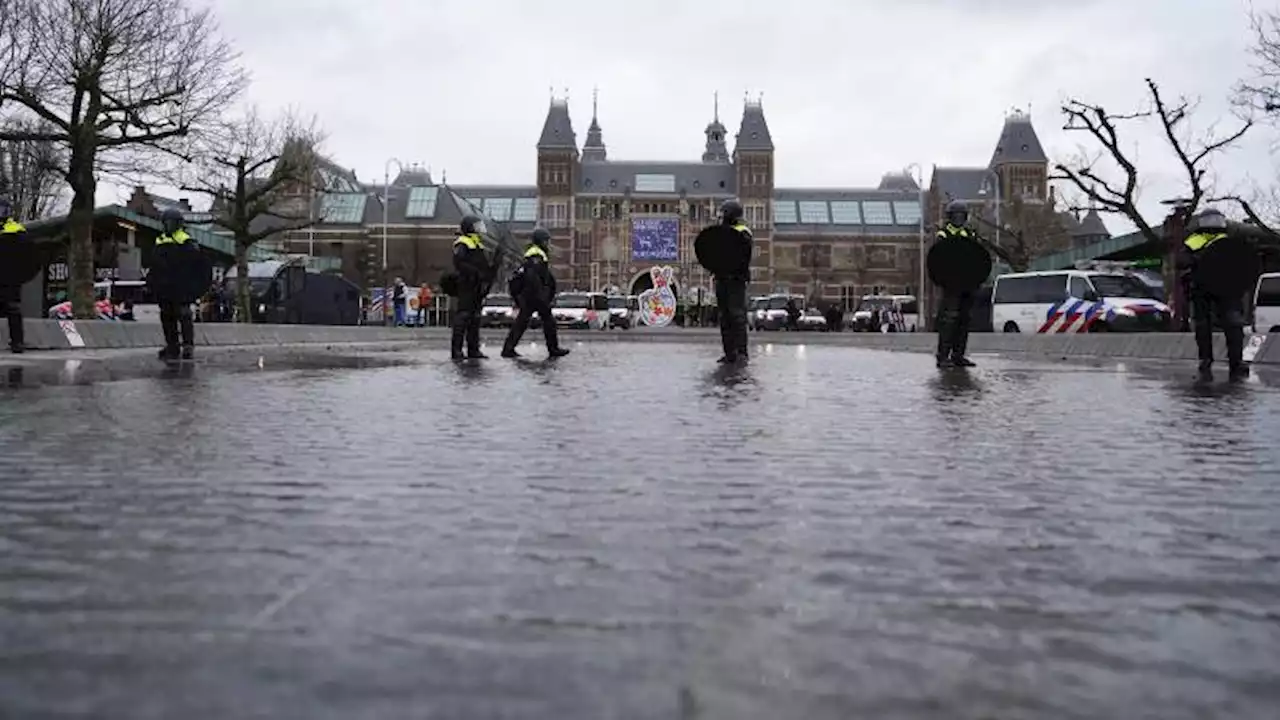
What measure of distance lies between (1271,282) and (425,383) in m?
24.3

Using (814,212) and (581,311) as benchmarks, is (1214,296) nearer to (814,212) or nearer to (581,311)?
(581,311)

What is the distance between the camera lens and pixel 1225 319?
10.5m

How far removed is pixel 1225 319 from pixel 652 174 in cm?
11044

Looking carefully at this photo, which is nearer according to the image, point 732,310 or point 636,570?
point 636,570

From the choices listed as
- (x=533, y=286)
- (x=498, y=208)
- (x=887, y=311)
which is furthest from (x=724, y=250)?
(x=498, y=208)

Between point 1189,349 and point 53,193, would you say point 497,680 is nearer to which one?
point 1189,349

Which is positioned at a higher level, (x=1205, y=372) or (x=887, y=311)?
(x=887, y=311)

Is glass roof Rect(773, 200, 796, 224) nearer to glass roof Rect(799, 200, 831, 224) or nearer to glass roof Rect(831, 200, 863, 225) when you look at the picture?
glass roof Rect(799, 200, 831, 224)

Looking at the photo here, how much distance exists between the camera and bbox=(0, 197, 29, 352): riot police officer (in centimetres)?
1317

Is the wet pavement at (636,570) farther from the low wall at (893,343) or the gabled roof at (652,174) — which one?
the gabled roof at (652,174)

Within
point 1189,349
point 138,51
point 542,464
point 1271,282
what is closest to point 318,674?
point 542,464

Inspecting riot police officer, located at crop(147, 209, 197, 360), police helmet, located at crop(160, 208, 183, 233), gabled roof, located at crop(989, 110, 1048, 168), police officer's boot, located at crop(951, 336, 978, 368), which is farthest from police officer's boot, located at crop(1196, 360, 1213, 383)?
gabled roof, located at crop(989, 110, 1048, 168)

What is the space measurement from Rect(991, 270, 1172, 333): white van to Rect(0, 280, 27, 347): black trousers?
802 inches

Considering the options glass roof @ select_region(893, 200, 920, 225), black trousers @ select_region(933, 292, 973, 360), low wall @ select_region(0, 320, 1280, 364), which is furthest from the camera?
glass roof @ select_region(893, 200, 920, 225)
